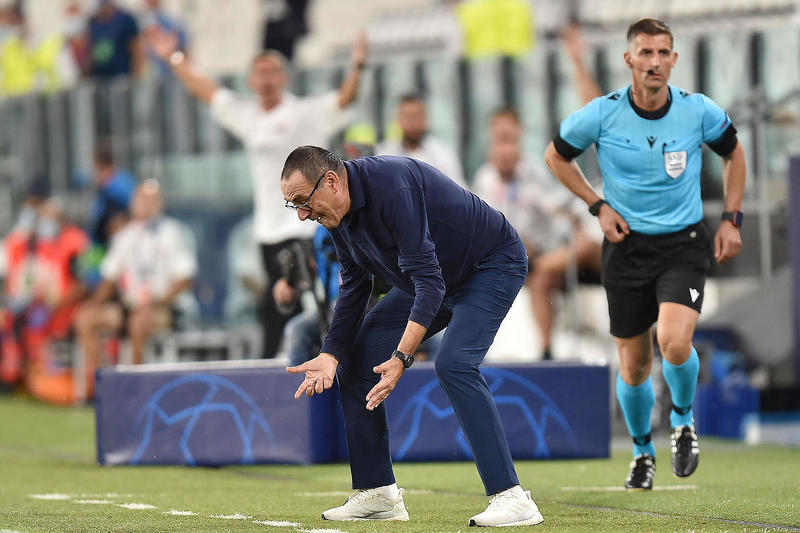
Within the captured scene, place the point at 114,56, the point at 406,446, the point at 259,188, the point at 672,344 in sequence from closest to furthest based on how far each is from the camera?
the point at 672,344 → the point at 406,446 → the point at 259,188 → the point at 114,56

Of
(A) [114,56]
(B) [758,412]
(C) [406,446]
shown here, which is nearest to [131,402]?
(C) [406,446]

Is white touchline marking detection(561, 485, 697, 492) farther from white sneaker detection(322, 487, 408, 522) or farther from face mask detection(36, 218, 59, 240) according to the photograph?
face mask detection(36, 218, 59, 240)

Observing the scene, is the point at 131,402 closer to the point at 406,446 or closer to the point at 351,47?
the point at 406,446

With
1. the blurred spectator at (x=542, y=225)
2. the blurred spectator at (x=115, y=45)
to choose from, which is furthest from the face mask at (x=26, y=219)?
the blurred spectator at (x=542, y=225)

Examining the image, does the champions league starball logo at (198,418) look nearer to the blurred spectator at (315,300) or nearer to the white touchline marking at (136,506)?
the blurred spectator at (315,300)

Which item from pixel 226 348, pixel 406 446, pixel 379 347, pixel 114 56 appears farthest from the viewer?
pixel 114 56

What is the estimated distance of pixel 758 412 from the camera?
12.1 metres

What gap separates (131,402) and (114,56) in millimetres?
8511

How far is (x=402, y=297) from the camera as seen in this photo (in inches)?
251

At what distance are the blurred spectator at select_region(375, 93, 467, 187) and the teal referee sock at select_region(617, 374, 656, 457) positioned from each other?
446 centimetres

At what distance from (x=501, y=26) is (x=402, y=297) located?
7.88 meters

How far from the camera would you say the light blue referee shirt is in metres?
7.47

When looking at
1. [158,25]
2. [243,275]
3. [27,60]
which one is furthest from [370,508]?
[27,60]

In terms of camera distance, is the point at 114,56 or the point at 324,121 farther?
the point at 114,56
